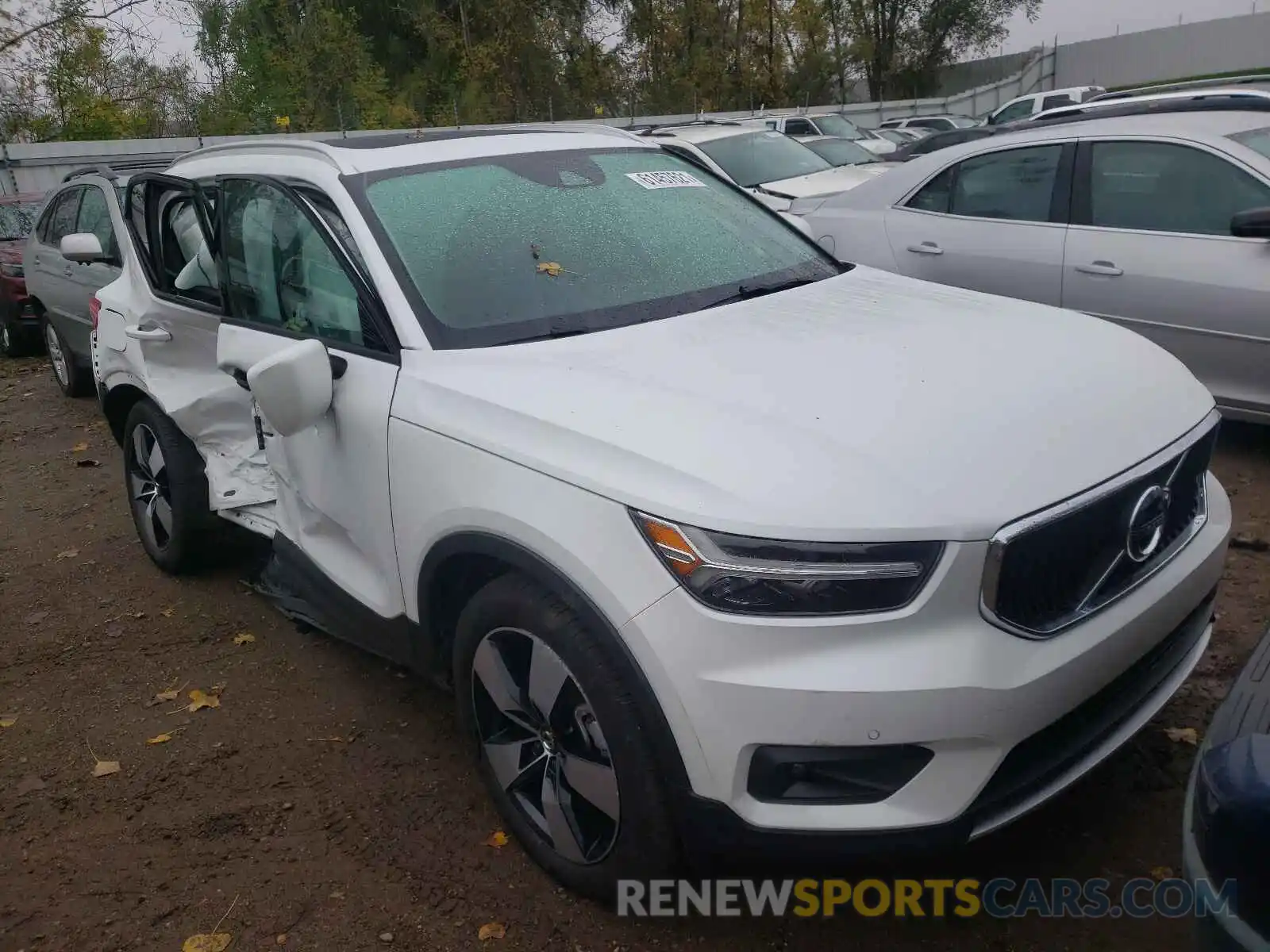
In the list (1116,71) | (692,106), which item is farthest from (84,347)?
(1116,71)

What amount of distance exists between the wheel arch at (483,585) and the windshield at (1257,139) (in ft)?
14.3

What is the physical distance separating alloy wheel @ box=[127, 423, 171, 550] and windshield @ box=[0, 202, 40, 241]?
7352mm

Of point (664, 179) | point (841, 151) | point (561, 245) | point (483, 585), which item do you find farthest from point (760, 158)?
point (483, 585)

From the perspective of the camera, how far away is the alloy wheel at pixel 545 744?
8.10 feet

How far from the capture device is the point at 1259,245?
4.81 metres

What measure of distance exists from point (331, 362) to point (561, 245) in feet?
2.56

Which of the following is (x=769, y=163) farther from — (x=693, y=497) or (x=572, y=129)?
(x=693, y=497)

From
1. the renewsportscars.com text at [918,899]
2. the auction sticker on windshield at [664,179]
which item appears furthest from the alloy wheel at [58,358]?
the renewsportscars.com text at [918,899]

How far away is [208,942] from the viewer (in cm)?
270

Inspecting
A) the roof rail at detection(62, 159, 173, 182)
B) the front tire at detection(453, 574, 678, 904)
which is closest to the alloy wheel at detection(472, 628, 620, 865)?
the front tire at detection(453, 574, 678, 904)

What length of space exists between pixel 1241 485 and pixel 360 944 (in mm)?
4286

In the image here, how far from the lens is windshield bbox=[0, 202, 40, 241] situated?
35.3ft

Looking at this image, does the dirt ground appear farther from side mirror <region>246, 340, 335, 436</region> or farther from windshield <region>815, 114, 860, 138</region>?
windshield <region>815, 114, 860, 138</region>

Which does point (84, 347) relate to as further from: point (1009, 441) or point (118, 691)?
point (1009, 441)
